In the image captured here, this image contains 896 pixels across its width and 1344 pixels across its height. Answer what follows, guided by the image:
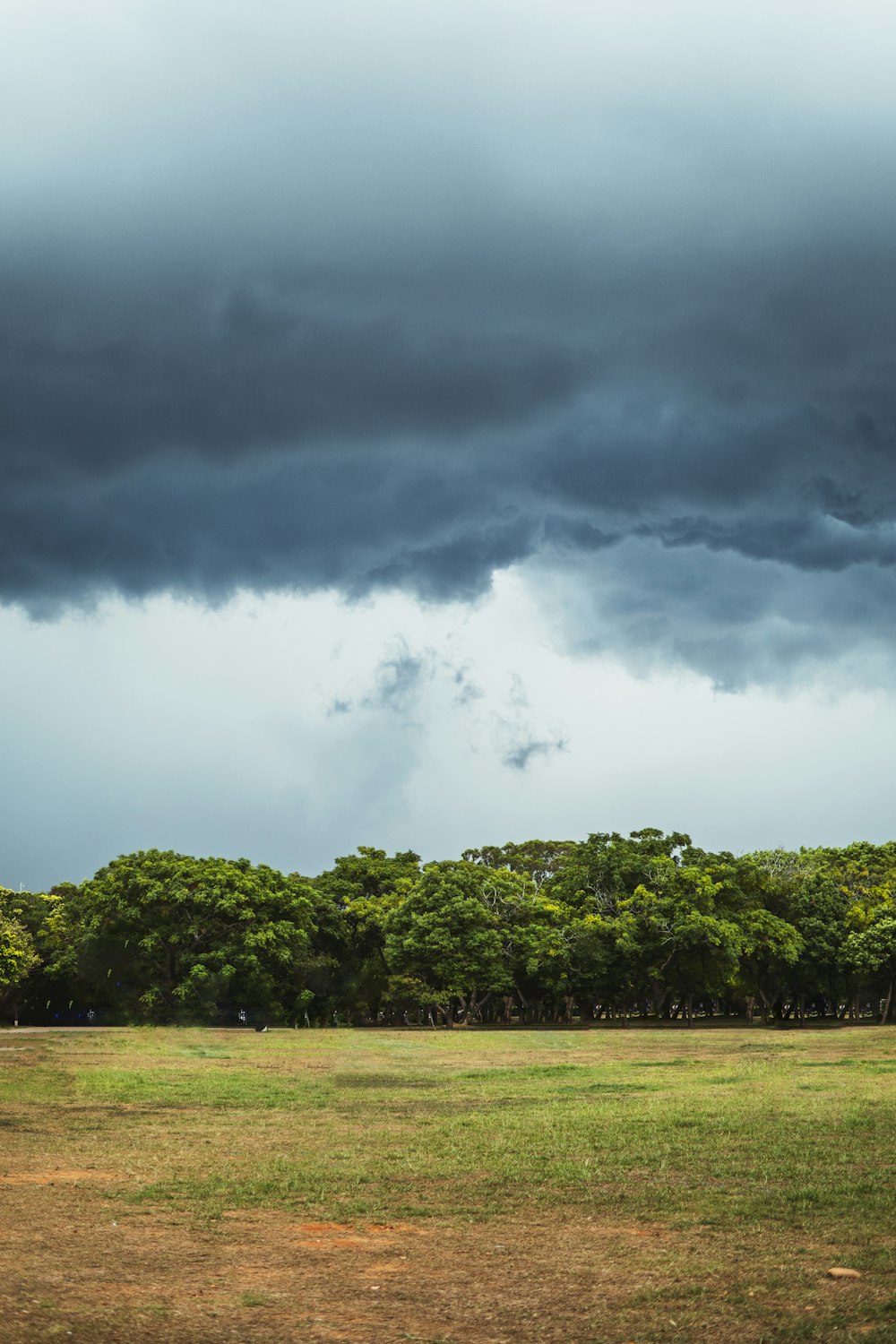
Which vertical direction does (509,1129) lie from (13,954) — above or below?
below

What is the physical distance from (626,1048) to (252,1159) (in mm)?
29684

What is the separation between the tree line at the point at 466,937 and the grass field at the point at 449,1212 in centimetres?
3430

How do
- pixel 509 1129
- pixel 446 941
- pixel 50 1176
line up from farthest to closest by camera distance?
pixel 446 941 → pixel 509 1129 → pixel 50 1176

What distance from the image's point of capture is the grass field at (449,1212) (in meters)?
8.09

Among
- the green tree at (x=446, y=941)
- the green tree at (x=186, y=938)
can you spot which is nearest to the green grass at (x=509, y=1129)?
the green tree at (x=186, y=938)

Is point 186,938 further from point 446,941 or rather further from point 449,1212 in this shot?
point 449,1212

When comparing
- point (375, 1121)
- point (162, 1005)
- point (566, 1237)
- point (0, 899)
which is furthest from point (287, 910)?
point (566, 1237)

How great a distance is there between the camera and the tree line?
195 ft

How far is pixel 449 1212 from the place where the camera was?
38.8 ft

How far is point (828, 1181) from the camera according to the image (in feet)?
42.7

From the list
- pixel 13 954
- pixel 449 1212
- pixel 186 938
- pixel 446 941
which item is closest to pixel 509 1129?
pixel 449 1212

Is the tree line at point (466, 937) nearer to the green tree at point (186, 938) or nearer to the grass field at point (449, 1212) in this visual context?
the green tree at point (186, 938)

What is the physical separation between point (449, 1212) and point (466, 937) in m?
52.9

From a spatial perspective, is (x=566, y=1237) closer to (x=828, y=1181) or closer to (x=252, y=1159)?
(x=828, y=1181)
